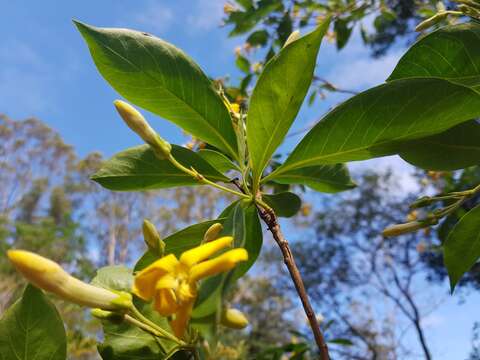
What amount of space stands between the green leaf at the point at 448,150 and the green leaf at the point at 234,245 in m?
0.25

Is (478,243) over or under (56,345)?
over

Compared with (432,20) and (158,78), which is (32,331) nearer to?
(158,78)

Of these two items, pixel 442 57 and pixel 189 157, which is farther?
pixel 189 157

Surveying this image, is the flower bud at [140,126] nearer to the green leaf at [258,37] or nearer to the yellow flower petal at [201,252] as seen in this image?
the yellow flower petal at [201,252]

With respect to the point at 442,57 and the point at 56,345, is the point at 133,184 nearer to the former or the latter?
the point at 56,345

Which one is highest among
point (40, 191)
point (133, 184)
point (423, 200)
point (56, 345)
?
point (40, 191)

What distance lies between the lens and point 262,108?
62 centimetres

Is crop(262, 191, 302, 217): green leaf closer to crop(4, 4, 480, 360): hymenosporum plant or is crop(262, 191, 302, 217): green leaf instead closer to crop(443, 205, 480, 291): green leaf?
crop(4, 4, 480, 360): hymenosporum plant

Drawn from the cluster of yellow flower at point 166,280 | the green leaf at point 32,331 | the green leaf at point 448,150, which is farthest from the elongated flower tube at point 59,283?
the green leaf at point 448,150

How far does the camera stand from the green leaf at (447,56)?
584 millimetres

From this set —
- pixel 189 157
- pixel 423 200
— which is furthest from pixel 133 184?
pixel 423 200

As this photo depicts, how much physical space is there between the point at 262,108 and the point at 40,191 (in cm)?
2225

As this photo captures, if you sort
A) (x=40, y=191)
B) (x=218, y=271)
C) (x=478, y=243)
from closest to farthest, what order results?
(x=218, y=271) < (x=478, y=243) < (x=40, y=191)

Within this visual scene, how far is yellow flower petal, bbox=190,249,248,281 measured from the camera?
378mm
